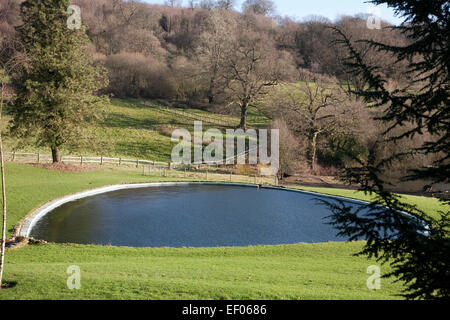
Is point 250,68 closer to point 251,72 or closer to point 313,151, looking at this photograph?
point 251,72

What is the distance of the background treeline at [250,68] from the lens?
3641 cm

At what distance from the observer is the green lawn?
7.92 m

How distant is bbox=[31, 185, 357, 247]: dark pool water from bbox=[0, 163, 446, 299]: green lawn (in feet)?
5.35

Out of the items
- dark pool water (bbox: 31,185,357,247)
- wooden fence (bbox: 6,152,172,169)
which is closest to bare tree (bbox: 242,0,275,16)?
wooden fence (bbox: 6,152,172,169)

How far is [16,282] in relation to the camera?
8.51 metres

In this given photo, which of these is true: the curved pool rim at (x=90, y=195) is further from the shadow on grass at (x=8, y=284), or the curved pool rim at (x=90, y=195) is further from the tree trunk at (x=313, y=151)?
the tree trunk at (x=313, y=151)

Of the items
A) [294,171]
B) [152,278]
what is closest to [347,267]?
[152,278]

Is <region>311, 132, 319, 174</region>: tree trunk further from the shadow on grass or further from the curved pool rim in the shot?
the shadow on grass

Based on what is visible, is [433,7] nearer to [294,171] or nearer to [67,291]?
[67,291]

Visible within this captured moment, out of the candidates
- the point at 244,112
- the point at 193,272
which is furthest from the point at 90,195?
the point at 244,112

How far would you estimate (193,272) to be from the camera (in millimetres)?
10227

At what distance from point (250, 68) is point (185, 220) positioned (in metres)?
31.3

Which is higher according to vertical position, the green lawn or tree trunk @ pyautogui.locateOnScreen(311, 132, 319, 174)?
tree trunk @ pyautogui.locateOnScreen(311, 132, 319, 174)

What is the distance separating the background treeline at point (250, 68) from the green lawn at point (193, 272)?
15.1 metres
